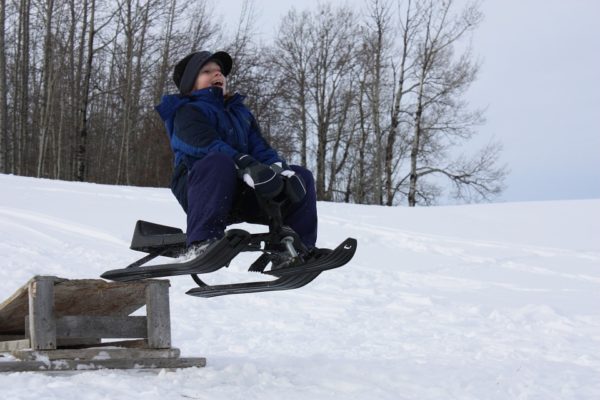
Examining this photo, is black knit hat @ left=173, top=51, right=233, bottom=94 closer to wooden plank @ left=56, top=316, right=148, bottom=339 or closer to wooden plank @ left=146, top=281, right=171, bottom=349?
wooden plank @ left=146, top=281, right=171, bottom=349

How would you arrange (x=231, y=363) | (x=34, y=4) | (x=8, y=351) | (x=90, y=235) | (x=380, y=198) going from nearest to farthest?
1. (x=8, y=351)
2. (x=231, y=363)
3. (x=90, y=235)
4. (x=34, y=4)
5. (x=380, y=198)

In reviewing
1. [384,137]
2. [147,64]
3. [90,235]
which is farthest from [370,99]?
[90,235]

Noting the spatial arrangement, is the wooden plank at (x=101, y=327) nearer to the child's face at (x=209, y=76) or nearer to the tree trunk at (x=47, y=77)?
the child's face at (x=209, y=76)

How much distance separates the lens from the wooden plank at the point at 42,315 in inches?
173

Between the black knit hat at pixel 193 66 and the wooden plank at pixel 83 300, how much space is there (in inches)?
52.5

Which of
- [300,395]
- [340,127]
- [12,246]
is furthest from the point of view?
[340,127]

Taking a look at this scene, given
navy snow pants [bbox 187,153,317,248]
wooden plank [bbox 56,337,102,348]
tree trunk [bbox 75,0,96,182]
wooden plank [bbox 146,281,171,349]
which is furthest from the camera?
tree trunk [bbox 75,0,96,182]

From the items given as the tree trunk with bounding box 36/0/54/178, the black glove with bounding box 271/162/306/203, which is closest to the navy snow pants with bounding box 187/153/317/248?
the black glove with bounding box 271/162/306/203

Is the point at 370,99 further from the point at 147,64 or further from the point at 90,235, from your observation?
the point at 90,235

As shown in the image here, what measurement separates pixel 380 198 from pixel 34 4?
51.1ft

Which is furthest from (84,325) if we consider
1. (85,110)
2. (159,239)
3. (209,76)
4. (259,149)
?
(85,110)

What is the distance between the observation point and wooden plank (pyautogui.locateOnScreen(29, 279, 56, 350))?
14.5ft

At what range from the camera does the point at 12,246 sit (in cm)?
892

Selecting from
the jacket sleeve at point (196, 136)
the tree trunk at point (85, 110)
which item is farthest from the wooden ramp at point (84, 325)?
the tree trunk at point (85, 110)
